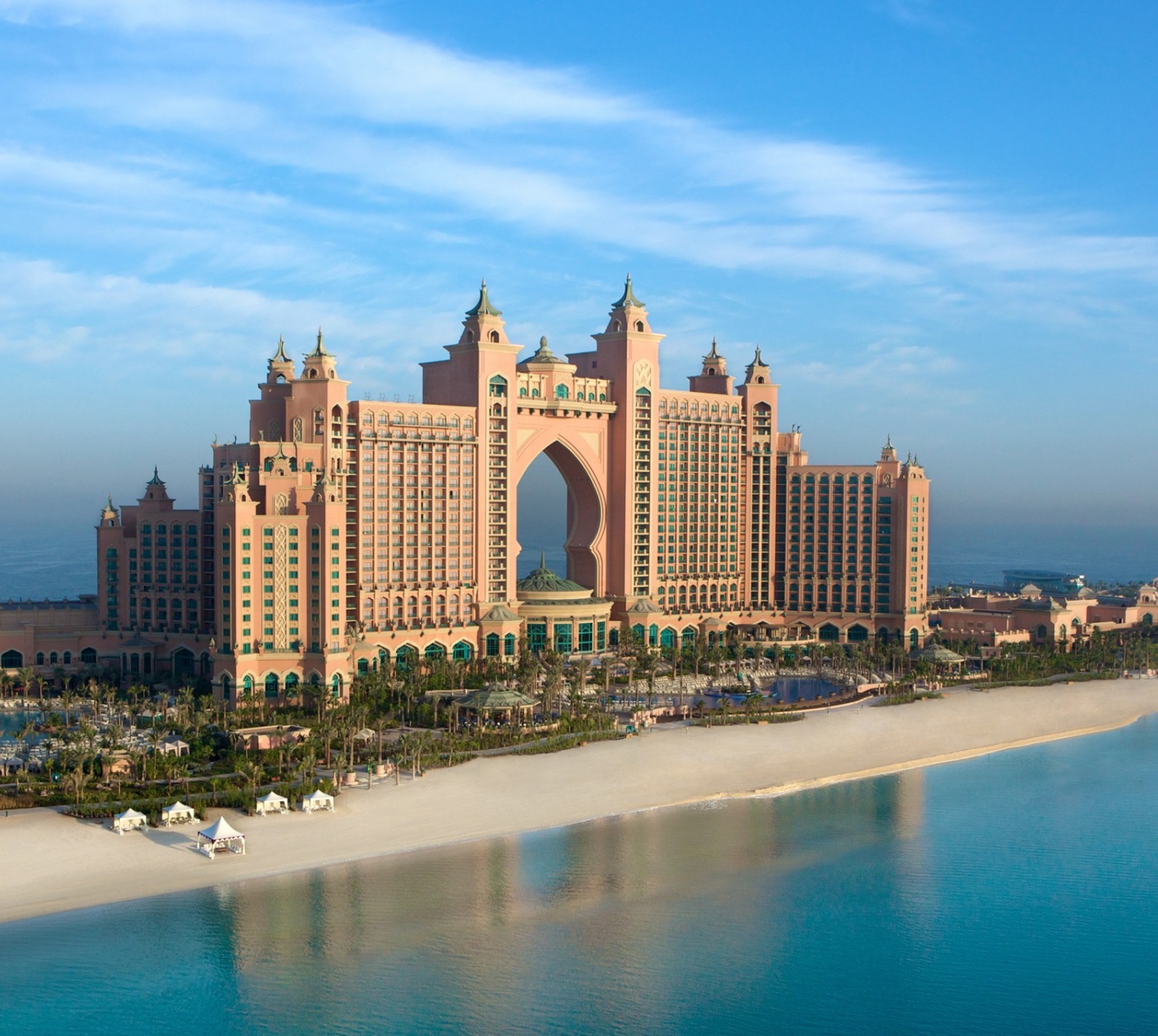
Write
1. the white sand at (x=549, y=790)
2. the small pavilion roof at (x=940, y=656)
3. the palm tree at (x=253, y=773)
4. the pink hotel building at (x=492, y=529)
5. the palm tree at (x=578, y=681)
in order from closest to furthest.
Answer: the white sand at (x=549, y=790) → the palm tree at (x=253, y=773) → the palm tree at (x=578, y=681) → the pink hotel building at (x=492, y=529) → the small pavilion roof at (x=940, y=656)

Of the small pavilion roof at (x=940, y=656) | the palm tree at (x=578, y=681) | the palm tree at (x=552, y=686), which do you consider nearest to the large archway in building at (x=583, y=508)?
the palm tree at (x=578, y=681)

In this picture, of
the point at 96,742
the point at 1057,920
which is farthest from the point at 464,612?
the point at 1057,920

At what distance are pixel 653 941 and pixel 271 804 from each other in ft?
63.8

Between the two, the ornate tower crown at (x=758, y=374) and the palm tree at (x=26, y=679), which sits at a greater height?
the ornate tower crown at (x=758, y=374)

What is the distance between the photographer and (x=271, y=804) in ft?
196

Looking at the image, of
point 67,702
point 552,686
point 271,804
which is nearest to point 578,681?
point 552,686

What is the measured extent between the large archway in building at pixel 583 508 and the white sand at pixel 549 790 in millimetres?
29715

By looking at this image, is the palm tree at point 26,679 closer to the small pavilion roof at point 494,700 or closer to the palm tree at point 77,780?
the palm tree at point 77,780

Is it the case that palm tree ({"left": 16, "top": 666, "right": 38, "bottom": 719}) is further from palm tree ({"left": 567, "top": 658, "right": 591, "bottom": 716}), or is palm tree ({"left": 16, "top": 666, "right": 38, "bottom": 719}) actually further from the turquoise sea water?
the turquoise sea water

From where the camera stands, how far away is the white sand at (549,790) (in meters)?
52.5

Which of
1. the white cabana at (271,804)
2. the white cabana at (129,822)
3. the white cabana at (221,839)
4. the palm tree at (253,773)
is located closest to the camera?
the white cabana at (221,839)

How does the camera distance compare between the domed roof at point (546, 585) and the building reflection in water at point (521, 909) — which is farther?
the domed roof at point (546, 585)

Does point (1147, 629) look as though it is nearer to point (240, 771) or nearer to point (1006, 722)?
point (1006, 722)

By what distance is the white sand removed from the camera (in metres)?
52.5
